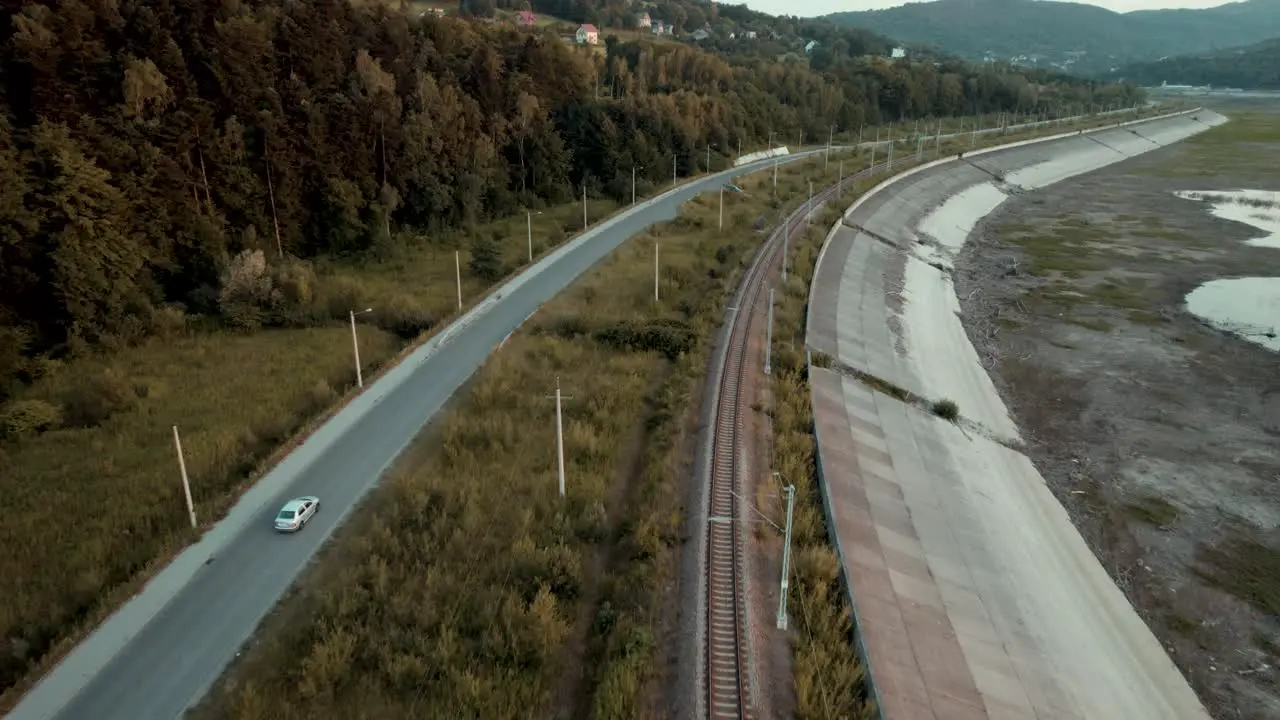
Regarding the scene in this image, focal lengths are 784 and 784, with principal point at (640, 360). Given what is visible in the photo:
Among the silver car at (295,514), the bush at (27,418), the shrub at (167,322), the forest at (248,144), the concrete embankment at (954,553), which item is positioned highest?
the forest at (248,144)

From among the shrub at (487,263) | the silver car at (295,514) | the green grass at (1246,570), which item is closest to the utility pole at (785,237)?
the shrub at (487,263)

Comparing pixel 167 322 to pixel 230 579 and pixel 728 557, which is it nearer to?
pixel 230 579

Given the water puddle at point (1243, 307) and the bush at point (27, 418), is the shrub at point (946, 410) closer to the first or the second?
the water puddle at point (1243, 307)

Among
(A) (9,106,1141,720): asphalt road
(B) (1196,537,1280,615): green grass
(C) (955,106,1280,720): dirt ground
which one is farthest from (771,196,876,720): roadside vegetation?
(B) (1196,537,1280,615): green grass

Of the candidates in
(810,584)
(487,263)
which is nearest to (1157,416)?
(810,584)

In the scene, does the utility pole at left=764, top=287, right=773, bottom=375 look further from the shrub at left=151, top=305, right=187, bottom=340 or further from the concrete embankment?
the shrub at left=151, top=305, right=187, bottom=340
